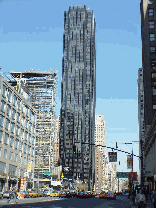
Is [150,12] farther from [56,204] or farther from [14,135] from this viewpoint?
[56,204]

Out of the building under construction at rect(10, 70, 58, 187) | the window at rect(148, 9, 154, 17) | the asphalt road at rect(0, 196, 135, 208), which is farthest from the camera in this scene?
the building under construction at rect(10, 70, 58, 187)

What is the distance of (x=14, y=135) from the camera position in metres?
83.1

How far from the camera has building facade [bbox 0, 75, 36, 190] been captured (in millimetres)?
75188

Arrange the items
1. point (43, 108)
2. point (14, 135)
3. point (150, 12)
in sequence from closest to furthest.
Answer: point (14, 135) < point (150, 12) < point (43, 108)

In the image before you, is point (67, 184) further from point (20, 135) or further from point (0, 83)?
point (0, 83)

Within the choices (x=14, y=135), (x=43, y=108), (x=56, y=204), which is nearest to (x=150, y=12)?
(x=14, y=135)

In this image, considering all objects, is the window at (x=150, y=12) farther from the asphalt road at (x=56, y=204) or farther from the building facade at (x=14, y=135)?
the asphalt road at (x=56, y=204)

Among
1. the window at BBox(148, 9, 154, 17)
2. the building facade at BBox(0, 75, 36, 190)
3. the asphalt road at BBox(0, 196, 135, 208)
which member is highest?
the window at BBox(148, 9, 154, 17)

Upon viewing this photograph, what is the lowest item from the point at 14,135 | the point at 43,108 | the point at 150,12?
the point at 14,135

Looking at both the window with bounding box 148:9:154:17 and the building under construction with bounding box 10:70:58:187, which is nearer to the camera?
the window with bounding box 148:9:154:17

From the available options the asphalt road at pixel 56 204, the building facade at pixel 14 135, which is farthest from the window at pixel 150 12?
the asphalt road at pixel 56 204

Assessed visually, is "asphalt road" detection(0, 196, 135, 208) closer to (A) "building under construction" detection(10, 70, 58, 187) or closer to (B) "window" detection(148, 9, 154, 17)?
(B) "window" detection(148, 9, 154, 17)

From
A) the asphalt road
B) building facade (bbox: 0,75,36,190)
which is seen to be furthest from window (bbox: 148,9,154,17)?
the asphalt road

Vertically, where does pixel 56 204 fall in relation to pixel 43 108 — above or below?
below
